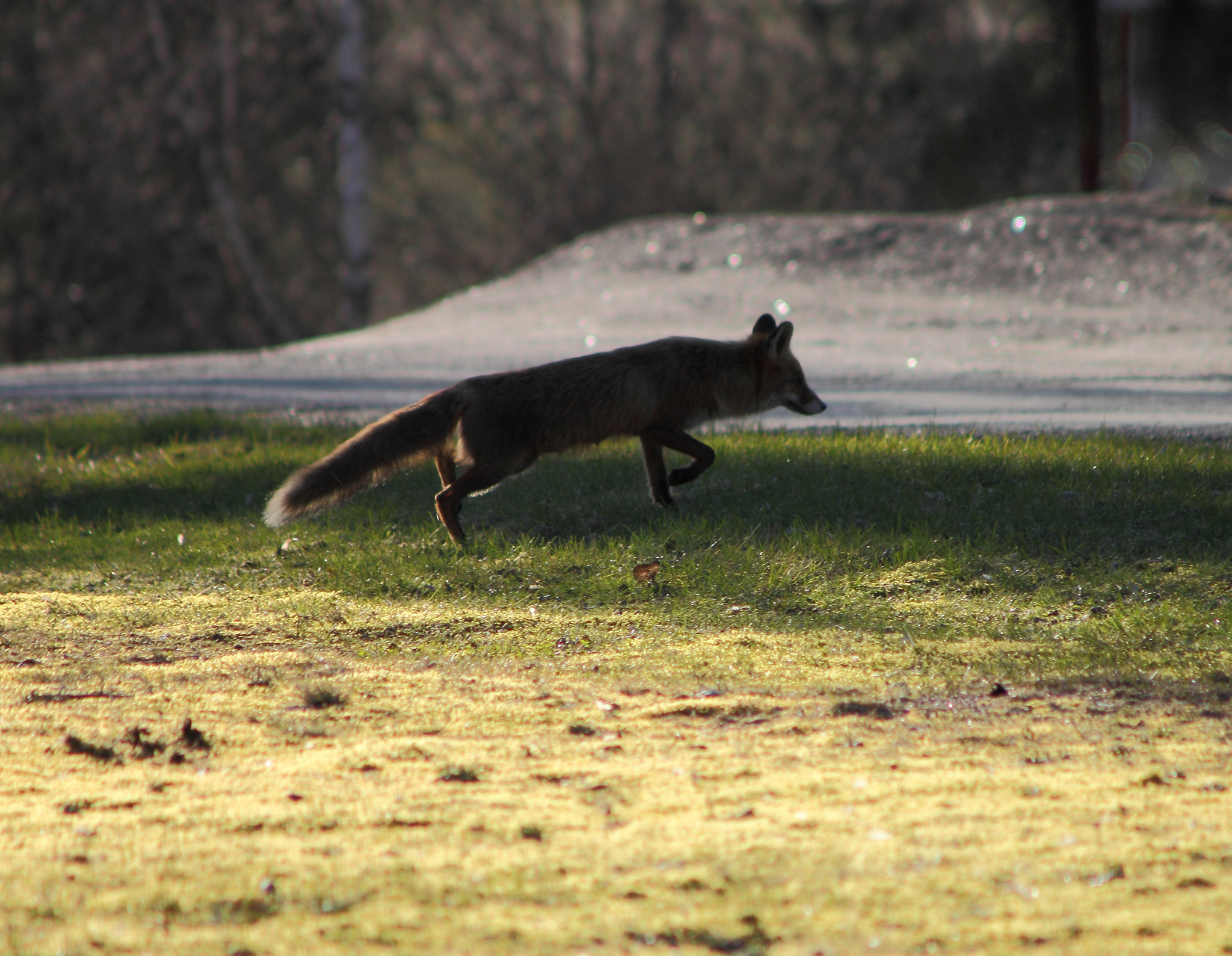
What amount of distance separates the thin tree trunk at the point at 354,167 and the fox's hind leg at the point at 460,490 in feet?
62.3

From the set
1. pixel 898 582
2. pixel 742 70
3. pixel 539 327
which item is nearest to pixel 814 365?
pixel 539 327

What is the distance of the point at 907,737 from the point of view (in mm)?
4352

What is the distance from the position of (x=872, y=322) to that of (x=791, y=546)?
1194 centimetres

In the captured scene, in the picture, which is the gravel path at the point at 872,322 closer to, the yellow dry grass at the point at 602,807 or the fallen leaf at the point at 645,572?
the fallen leaf at the point at 645,572

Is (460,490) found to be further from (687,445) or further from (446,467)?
(687,445)

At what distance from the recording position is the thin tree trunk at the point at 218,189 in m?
26.4

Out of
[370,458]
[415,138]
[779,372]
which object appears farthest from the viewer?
[415,138]

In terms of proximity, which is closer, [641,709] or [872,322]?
[641,709]

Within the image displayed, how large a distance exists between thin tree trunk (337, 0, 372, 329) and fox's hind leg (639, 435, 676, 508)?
745 inches

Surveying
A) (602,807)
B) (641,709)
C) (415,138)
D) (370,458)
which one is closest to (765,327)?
(370,458)

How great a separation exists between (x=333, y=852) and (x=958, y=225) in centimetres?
1924

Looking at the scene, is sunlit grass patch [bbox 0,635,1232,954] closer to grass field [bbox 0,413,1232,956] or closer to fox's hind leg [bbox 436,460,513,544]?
grass field [bbox 0,413,1232,956]

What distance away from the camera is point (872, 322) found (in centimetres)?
1825

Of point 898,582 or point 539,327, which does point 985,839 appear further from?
point 539,327
